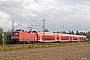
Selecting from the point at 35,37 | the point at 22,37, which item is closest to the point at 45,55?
the point at 22,37

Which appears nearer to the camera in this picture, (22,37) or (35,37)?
(22,37)

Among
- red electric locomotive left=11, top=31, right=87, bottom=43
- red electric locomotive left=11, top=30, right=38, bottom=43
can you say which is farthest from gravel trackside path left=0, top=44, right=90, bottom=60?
red electric locomotive left=11, top=31, right=87, bottom=43

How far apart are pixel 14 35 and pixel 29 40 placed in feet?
18.4

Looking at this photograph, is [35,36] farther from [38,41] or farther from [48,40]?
[48,40]

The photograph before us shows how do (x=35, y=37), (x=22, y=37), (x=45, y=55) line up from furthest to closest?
(x=35, y=37) < (x=22, y=37) < (x=45, y=55)

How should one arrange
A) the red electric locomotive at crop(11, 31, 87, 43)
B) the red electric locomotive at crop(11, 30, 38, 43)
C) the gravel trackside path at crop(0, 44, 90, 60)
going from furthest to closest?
the red electric locomotive at crop(11, 31, 87, 43)
the red electric locomotive at crop(11, 30, 38, 43)
the gravel trackside path at crop(0, 44, 90, 60)

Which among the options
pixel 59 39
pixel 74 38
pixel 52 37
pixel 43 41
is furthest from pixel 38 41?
pixel 74 38

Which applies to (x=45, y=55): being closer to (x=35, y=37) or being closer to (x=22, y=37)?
(x=22, y=37)

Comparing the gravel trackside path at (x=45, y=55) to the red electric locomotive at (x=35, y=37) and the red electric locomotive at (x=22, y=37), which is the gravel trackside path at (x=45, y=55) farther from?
the red electric locomotive at (x=35, y=37)

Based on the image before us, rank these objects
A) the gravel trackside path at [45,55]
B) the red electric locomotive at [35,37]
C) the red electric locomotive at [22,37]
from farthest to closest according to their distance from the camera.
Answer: the red electric locomotive at [35,37]
the red electric locomotive at [22,37]
the gravel trackside path at [45,55]

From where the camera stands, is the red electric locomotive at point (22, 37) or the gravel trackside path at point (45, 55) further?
the red electric locomotive at point (22, 37)

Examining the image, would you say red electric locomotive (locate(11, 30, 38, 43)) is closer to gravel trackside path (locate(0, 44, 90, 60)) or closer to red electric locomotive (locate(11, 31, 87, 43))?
red electric locomotive (locate(11, 31, 87, 43))

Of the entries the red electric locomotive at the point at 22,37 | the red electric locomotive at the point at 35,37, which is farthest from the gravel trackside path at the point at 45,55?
the red electric locomotive at the point at 35,37

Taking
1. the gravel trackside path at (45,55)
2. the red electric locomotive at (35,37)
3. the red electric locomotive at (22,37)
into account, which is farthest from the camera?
the red electric locomotive at (35,37)
